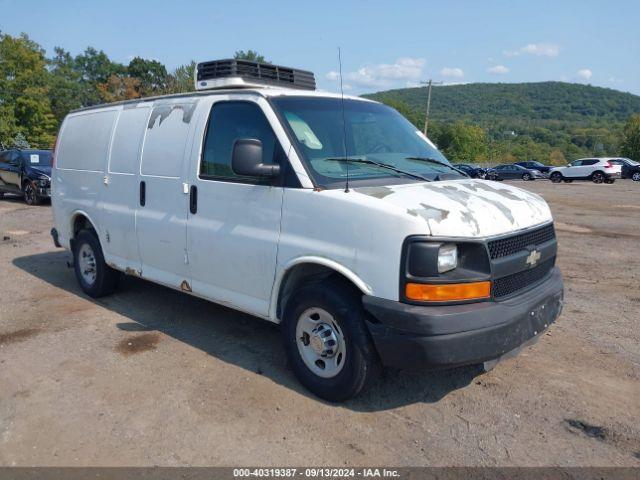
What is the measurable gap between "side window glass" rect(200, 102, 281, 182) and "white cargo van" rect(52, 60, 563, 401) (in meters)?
0.01

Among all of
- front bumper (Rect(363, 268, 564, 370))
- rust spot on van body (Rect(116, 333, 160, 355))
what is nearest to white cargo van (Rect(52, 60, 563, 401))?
front bumper (Rect(363, 268, 564, 370))

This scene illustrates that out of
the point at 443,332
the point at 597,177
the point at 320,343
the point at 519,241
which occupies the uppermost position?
the point at 519,241

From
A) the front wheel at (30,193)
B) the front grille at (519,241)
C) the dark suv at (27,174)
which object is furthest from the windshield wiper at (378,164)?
the front wheel at (30,193)

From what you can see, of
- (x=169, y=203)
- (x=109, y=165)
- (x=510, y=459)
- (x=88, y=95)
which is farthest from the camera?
(x=88, y=95)

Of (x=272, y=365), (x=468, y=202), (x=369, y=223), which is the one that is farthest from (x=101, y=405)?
(x=468, y=202)

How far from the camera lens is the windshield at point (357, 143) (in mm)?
3848

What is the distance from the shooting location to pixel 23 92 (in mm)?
44688

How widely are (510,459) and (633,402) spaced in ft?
4.18

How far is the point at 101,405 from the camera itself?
147 inches

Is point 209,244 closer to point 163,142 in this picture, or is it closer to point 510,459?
point 163,142

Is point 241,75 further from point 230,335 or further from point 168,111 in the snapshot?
point 230,335

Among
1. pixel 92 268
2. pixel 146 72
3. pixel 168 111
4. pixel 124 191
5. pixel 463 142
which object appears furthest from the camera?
pixel 463 142

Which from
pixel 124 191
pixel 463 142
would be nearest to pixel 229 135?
pixel 124 191

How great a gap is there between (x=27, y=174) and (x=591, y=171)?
32.2m
